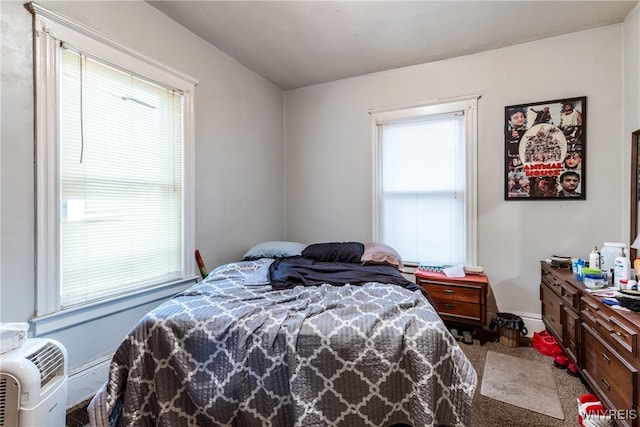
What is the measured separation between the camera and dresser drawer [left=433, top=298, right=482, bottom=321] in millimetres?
2553

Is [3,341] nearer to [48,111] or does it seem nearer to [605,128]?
[48,111]

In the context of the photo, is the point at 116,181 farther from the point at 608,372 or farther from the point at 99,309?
the point at 608,372

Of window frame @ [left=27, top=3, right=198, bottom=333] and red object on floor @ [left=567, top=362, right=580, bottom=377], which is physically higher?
window frame @ [left=27, top=3, right=198, bottom=333]

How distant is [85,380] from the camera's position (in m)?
1.86

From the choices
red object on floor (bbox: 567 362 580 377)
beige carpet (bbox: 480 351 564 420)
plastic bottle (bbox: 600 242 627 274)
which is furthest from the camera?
red object on floor (bbox: 567 362 580 377)

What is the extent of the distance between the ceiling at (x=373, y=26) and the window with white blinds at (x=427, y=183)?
1.97 ft

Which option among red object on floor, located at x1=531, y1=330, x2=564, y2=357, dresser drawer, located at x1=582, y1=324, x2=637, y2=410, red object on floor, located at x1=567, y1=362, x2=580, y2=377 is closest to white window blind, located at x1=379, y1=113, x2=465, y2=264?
red object on floor, located at x1=531, y1=330, x2=564, y2=357

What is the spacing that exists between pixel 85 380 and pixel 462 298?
9.57 feet

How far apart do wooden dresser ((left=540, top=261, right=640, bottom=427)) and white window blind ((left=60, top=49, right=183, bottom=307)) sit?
2.88 m

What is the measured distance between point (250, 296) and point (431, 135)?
8.21 feet

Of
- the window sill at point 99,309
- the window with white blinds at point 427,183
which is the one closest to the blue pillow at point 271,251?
the window sill at point 99,309

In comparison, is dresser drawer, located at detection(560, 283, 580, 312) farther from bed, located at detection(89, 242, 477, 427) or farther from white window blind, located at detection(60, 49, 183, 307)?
white window blind, located at detection(60, 49, 183, 307)

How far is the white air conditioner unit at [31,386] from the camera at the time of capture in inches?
46.8

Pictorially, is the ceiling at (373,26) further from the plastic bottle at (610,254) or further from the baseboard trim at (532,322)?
the baseboard trim at (532,322)
